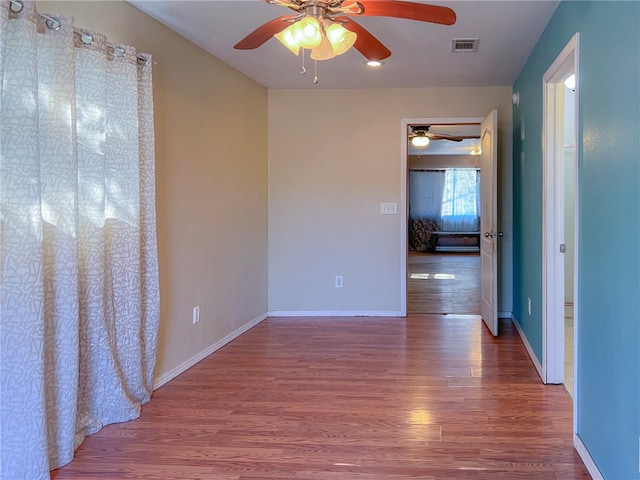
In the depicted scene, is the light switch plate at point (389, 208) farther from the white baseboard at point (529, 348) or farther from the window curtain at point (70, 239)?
the window curtain at point (70, 239)

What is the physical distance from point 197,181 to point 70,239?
137 cm

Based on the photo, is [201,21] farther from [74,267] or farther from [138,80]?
[74,267]

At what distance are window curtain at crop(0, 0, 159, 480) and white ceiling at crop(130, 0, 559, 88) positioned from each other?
59cm

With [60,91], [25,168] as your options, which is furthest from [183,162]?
[25,168]

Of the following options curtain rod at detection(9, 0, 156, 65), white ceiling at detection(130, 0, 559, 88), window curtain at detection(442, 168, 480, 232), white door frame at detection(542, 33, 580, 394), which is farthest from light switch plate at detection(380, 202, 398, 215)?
window curtain at detection(442, 168, 480, 232)

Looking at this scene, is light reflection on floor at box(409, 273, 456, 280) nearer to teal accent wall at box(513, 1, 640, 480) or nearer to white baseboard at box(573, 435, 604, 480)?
teal accent wall at box(513, 1, 640, 480)

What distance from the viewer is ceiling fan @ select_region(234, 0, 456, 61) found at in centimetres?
191

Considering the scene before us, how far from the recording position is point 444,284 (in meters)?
6.61

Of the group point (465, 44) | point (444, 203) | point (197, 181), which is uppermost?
point (465, 44)

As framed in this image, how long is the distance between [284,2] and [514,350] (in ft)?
9.53

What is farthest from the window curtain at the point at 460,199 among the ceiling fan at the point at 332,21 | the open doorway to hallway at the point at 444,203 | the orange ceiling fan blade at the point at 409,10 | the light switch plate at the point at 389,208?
the orange ceiling fan blade at the point at 409,10

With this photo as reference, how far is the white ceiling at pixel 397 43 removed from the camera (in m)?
2.68

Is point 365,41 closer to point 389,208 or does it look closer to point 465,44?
point 465,44

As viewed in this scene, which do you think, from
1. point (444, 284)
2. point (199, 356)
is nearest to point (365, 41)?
point (199, 356)
